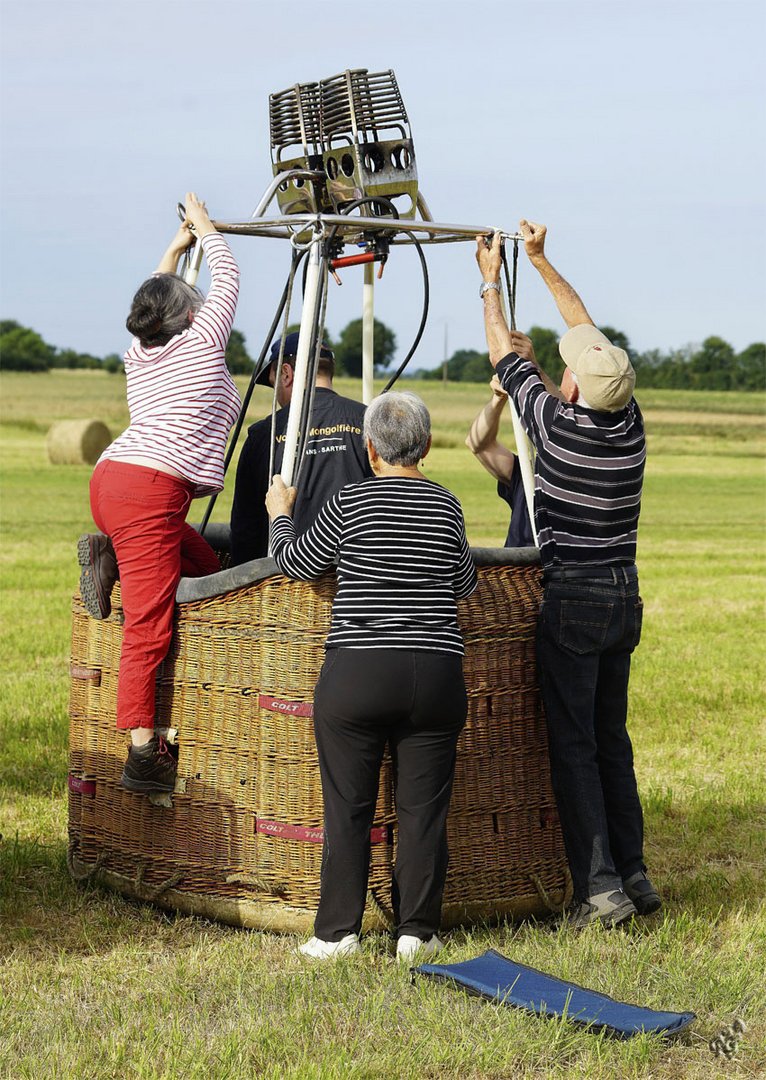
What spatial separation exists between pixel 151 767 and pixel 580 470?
1683 millimetres

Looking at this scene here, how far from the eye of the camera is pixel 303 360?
15.9ft

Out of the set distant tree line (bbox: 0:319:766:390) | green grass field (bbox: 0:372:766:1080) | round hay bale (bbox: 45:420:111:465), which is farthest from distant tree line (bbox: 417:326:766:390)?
green grass field (bbox: 0:372:766:1080)

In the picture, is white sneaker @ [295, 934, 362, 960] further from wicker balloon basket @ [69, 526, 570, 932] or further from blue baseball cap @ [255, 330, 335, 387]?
blue baseball cap @ [255, 330, 335, 387]

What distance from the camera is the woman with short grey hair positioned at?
4.24 m

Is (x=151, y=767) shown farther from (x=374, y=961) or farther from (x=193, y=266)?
(x=193, y=266)

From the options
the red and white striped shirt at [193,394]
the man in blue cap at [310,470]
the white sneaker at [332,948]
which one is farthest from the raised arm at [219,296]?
the white sneaker at [332,948]

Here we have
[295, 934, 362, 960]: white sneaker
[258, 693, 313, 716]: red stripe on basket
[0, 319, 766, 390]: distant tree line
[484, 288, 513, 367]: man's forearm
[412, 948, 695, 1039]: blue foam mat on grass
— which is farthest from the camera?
[0, 319, 766, 390]: distant tree line

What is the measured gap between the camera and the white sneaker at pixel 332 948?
14.2 feet

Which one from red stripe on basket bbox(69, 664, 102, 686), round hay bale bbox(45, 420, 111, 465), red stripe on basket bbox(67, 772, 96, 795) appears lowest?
round hay bale bbox(45, 420, 111, 465)

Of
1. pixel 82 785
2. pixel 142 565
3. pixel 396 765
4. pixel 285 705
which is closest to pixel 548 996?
pixel 396 765

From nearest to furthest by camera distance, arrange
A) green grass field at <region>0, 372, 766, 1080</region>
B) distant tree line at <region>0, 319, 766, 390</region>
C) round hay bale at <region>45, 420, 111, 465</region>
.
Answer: green grass field at <region>0, 372, 766, 1080</region>
round hay bale at <region>45, 420, 111, 465</region>
distant tree line at <region>0, 319, 766, 390</region>

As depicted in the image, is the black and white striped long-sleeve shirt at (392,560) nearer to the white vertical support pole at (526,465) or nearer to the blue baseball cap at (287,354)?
the white vertical support pole at (526,465)

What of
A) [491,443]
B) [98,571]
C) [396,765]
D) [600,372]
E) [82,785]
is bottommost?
[82,785]

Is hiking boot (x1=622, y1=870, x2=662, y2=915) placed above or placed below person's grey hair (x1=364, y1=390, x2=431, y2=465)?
below
